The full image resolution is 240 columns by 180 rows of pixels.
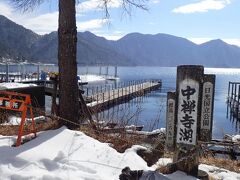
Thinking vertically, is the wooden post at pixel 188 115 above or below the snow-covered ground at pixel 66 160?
above

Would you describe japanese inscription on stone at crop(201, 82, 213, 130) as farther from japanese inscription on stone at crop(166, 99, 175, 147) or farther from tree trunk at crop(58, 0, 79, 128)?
tree trunk at crop(58, 0, 79, 128)

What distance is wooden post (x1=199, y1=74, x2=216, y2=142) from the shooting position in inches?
236

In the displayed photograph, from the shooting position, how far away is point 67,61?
8.84 metres

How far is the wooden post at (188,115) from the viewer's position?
5988mm

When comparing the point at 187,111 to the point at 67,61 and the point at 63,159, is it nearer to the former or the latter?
the point at 63,159

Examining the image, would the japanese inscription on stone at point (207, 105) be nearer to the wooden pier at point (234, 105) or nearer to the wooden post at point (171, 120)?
the wooden post at point (171, 120)

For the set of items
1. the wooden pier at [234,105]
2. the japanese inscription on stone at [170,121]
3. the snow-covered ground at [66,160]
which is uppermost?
the japanese inscription on stone at [170,121]

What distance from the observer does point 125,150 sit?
7289 millimetres

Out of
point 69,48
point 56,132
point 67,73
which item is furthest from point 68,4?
point 56,132

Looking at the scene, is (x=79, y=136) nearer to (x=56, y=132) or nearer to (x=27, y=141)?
(x=56, y=132)

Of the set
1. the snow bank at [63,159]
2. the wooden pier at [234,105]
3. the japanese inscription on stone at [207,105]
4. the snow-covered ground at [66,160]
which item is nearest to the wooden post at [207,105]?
the japanese inscription on stone at [207,105]

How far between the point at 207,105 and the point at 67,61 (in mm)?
4013

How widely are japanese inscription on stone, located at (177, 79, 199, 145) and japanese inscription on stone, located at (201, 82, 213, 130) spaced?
0.43 ft

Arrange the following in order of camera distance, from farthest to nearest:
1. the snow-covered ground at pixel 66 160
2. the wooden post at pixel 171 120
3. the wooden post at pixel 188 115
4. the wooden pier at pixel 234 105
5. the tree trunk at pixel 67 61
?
the wooden pier at pixel 234 105 → the tree trunk at pixel 67 61 → the wooden post at pixel 171 120 → the wooden post at pixel 188 115 → the snow-covered ground at pixel 66 160
